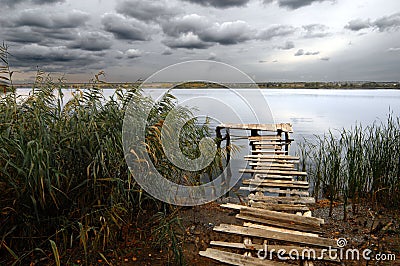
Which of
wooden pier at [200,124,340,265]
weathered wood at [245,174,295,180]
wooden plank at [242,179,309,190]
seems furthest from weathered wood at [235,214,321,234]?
weathered wood at [245,174,295,180]

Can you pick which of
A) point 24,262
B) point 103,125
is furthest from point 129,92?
point 24,262

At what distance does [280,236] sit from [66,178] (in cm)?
177

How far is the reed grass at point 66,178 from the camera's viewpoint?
7.78ft

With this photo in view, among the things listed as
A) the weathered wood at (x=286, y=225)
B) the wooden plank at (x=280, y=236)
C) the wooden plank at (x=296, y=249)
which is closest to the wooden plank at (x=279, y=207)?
the weathered wood at (x=286, y=225)

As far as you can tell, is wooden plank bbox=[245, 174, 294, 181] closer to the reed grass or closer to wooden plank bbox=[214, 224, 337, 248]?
the reed grass

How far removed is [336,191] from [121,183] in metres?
3.85

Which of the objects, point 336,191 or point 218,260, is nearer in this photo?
point 218,260

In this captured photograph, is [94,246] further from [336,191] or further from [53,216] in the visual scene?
[336,191]

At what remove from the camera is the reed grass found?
2371 mm

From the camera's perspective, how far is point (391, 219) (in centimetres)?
411

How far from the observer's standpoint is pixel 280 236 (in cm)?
259

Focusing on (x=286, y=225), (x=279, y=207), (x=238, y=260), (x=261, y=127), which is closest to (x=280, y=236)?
(x=286, y=225)

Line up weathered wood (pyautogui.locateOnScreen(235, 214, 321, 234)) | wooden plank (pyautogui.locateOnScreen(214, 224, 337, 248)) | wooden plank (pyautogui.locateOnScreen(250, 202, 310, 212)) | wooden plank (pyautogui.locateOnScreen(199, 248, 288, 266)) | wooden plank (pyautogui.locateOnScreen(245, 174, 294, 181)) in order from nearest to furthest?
wooden plank (pyautogui.locateOnScreen(199, 248, 288, 266)) → wooden plank (pyautogui.locateOnScreen(214, 224, 337, 248)) → weathered wood (pyautogui.locateOnScreen(235, 214, 321, 234)) → wooden plank (pyautogui.locateOnScreen(250, 202, 310, 212)) → wooden plank (pyautogui.locateOnScreen(245, 174, 294, 181))

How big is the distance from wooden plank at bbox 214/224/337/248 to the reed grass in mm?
498
